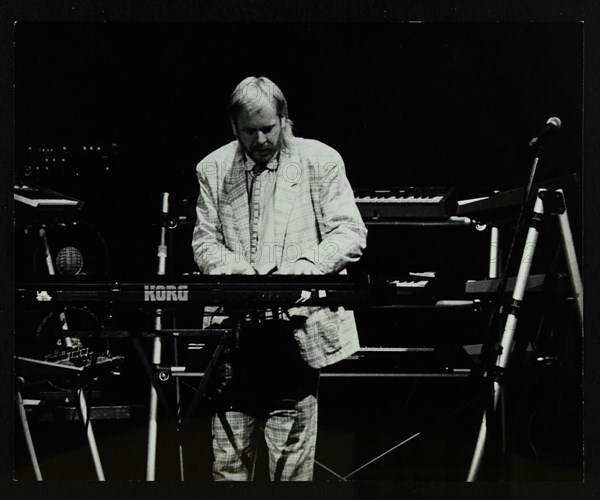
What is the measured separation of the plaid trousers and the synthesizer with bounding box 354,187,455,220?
0.59 metres

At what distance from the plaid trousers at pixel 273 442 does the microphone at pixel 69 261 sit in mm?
620

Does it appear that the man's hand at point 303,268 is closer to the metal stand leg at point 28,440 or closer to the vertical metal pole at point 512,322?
the vertical metal pole at point 512,322

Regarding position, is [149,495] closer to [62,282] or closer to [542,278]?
[62,282]

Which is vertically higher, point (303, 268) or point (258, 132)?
point (258, 132)

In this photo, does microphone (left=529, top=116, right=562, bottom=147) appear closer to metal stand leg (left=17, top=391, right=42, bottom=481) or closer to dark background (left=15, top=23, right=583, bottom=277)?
dark background (left=15, top=23, right=583, bottom=277)

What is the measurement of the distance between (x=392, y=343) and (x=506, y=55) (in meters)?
0.94

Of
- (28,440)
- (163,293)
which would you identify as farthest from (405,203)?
(28,440)

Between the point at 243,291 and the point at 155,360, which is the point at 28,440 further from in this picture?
the point at 243,291

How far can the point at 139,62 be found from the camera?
227 cm

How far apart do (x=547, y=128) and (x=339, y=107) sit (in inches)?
24.7

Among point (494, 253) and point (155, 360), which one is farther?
point (494, 253)

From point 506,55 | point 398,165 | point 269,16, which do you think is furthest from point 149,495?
point 506,55

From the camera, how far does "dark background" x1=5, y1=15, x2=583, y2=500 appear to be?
2.24 meters

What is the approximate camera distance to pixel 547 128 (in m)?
2.22
